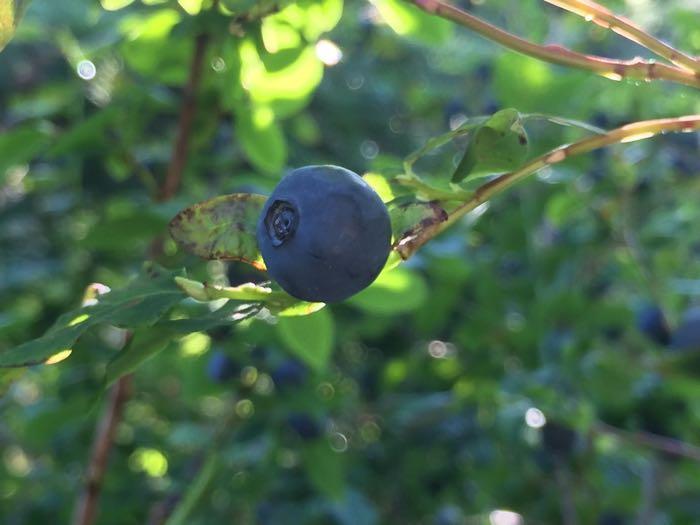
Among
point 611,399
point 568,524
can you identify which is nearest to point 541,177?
point 611,399

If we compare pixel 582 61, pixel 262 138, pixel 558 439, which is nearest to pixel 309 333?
pixel 262 138

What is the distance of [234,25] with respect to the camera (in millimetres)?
933

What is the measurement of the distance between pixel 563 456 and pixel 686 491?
387 millimetres

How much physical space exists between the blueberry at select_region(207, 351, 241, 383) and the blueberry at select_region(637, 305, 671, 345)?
0.80 meters

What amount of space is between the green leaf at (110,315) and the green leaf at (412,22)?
1.76 feet

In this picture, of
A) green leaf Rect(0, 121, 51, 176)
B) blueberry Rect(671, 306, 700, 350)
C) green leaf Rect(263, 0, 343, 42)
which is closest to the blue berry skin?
green leaf Rect(263, 0, 343, 42)

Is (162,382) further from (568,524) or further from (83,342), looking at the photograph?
(568,524)

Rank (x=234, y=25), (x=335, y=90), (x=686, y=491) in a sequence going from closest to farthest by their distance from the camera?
1. (x=234, y=25)
2. (x=686, y=491)
3. (x=335, y=90)

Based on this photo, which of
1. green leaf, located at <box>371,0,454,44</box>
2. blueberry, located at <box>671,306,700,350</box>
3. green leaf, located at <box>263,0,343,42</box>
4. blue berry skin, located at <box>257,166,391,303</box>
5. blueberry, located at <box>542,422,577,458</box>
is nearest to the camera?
Answer: blue berry skin, located at <box>257,166,391,303</box>

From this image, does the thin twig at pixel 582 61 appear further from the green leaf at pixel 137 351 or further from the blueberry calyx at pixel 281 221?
the green leaf at pixel 137 351

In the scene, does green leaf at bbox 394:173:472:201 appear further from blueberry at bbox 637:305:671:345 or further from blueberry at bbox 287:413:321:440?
blueberry at bbox 637:305:671:345

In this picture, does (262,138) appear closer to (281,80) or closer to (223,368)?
(281,80)

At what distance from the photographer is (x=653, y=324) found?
178 cm

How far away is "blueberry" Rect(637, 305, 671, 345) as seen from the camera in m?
1.75
